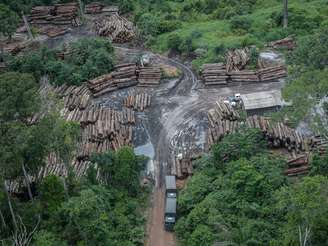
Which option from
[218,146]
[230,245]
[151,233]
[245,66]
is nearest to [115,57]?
[245,66]

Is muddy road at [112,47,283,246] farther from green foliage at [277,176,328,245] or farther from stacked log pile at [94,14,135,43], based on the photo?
green foliage at [277,176,328,245]

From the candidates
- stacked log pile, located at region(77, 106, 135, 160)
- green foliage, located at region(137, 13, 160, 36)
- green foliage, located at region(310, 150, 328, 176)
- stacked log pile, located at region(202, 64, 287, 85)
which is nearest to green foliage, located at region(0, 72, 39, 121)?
stacked log pile, located at region(77, 106, 135, 160)

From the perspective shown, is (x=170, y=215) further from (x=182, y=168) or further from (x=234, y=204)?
(x=182, y=168)

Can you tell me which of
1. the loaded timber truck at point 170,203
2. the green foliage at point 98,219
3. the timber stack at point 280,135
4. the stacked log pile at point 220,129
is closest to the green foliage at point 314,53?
the timber stack at point 280,135

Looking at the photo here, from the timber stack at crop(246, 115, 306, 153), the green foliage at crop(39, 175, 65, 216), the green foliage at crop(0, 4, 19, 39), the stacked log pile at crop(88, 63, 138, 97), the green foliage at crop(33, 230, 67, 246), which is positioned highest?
the green foliage at crop(0, 4, 19, 39)

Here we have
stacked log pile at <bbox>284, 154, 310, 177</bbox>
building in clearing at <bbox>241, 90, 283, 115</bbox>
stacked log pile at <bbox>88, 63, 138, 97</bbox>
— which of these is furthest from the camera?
stacked log pile at <bbox>88, 63, 138, 97</bbox>

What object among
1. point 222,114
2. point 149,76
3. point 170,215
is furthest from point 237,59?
point 170,215

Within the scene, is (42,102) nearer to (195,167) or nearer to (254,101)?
(195,167)
